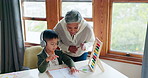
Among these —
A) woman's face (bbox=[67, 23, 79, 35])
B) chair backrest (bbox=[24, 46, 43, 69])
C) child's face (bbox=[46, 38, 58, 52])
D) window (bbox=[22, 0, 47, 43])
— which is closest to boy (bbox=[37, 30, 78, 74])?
child's face (bbox=[46, 38, 58, 52])

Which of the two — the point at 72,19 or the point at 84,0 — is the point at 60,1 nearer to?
the point at 84,0

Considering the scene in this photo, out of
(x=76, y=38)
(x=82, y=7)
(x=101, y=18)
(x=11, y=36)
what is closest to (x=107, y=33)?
(x=101, y=18)

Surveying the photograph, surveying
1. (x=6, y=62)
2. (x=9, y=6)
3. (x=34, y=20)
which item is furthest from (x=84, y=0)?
(x=6, y=62)

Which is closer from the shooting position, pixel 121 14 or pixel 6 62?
pixel 121 14

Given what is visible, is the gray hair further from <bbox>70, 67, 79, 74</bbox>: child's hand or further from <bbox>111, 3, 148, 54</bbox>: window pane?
<bbox>111, 3, 148, 54</bbox>: window pane

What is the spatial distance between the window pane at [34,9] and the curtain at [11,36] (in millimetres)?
258

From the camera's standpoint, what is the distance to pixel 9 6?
108 inches

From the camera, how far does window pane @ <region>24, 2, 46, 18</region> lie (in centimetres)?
292

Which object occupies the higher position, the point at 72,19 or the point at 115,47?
the point at 72,19

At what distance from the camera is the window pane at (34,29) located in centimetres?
300

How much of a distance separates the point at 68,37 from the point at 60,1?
2.96ft

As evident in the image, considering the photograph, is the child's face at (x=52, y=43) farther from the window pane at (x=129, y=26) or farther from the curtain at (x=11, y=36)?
the curtain at (x=11, y=36)

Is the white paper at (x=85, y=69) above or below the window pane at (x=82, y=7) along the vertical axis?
below

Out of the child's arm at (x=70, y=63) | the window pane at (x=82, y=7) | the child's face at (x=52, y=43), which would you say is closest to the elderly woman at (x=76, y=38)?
the child's arm at (x=70, y=63)
